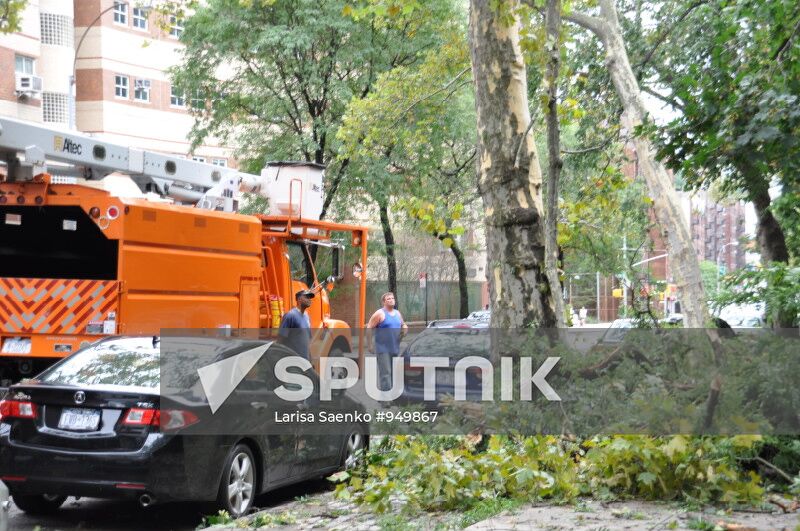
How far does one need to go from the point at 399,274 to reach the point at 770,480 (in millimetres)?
42191

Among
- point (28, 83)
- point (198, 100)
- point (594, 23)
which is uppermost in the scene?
point (28, 83)

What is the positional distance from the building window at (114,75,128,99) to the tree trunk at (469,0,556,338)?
3431cm

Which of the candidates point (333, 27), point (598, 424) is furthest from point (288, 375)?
point (333, 27)

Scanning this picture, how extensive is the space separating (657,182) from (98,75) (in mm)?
30760

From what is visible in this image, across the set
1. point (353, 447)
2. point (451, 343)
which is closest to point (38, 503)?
point (353, 447)

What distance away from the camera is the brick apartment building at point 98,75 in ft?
124

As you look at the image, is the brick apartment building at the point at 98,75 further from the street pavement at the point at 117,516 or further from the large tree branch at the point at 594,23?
the street pavement at the point at 117,516

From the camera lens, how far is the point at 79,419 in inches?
309

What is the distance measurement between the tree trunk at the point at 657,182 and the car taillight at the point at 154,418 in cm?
1075

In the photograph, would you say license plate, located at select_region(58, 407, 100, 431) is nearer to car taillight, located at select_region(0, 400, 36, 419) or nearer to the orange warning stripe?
car taillight, located at select_region(0, 400, 36, 419)

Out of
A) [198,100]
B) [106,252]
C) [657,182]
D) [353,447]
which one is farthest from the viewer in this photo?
[198,100]

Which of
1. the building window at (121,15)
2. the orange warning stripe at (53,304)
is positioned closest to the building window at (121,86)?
the building window at (121,15)

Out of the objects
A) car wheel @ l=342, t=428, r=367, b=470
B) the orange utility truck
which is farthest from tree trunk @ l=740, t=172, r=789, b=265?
car wheel @ l=342, t=428, r=367, b=470

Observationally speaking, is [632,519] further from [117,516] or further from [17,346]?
[17,346]
